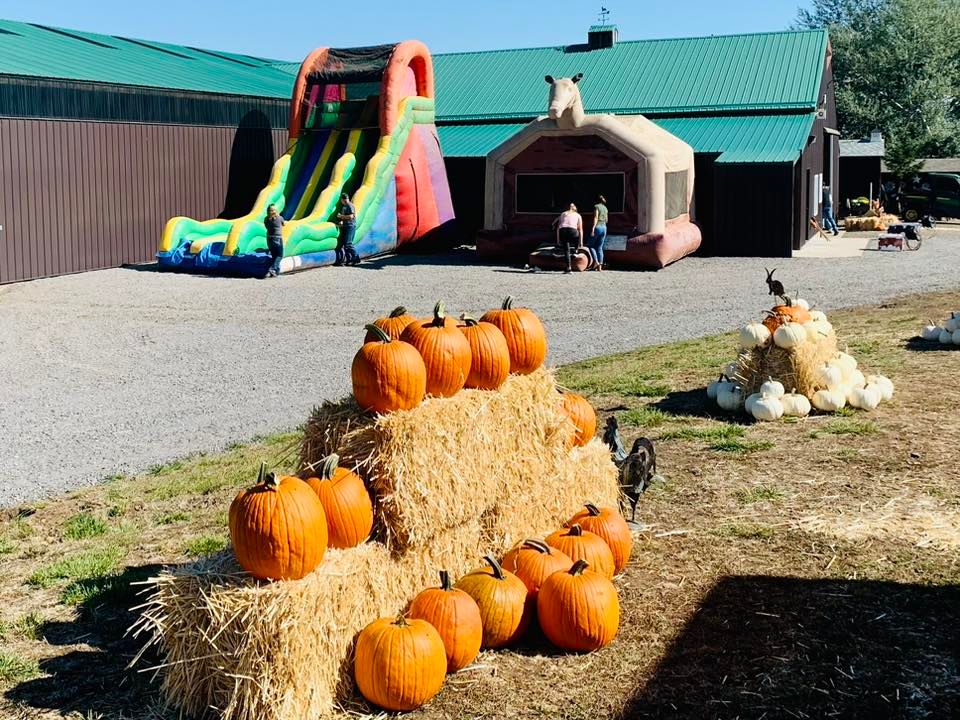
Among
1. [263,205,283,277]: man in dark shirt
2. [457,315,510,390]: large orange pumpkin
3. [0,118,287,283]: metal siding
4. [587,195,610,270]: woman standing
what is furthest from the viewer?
[587,195,610,270]: woman standing

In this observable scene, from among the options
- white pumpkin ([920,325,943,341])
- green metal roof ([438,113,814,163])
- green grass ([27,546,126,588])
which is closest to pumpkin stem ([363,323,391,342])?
green grass ([27,546,126,588])

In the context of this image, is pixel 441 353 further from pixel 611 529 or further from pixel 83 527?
pixel 83 527

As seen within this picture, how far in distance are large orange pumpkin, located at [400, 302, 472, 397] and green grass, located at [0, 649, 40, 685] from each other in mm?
2502

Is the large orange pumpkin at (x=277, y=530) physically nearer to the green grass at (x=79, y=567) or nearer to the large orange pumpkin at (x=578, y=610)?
the large orange pumpkin at (x=578, y=610)

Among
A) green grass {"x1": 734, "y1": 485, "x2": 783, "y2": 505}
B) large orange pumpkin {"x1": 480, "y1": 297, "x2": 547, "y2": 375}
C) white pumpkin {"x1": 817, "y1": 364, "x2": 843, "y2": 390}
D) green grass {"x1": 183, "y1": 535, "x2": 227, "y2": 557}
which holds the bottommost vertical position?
green grass {"x1": 183, "y1": 535, "x2": 227, "y2": 557}

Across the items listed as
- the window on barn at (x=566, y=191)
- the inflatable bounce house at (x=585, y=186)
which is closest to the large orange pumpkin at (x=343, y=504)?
the inflatable bounce house at (x=585, y=186)

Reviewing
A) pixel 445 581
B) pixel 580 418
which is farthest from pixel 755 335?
pixel 445 581

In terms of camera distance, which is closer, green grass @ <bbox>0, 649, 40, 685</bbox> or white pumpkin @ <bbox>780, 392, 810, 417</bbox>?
green grass @ <bbox>0, 649, 40, 685</bbox>

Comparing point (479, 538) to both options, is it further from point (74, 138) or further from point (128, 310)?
point (74, 138)

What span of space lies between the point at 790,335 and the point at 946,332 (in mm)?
3894

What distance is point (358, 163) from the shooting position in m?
27.1

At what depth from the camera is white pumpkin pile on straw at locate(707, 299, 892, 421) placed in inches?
410

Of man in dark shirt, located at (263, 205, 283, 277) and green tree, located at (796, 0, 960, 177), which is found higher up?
green tree, located at (796, 0, 960, 177)

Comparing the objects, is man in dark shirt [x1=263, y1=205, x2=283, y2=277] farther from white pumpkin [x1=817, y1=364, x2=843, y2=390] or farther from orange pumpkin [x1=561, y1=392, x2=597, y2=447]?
orange pumpkin [x1=561, y1=392, x2=597, y2=447]
